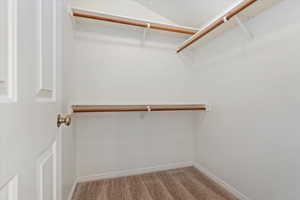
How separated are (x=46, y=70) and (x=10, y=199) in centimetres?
44

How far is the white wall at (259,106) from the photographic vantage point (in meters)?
0.99

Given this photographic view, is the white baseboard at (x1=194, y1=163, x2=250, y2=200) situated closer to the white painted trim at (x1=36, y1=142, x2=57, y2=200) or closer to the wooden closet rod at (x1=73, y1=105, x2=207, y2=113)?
the wooden closet rod at (x1=73, y1=105, x2=207, y2=113)

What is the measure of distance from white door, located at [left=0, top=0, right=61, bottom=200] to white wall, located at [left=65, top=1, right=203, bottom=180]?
1049mm

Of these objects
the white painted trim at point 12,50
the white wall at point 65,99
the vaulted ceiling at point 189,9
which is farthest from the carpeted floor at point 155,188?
the vaulted ceiling at point 189,9

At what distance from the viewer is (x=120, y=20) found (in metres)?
1.53

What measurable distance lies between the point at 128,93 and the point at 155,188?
1.14 meters

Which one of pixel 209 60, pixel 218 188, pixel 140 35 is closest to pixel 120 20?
pixel 140 35

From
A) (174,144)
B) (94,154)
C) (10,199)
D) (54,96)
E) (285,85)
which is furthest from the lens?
(174,144)

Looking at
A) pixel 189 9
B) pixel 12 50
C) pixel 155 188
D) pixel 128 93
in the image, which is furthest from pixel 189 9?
pixel 155 188

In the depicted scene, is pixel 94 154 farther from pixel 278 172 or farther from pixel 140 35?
pixel 278 172

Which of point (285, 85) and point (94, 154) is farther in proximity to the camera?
point (94, 154)

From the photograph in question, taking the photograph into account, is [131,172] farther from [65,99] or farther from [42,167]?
[42,167]

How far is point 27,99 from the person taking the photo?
0.40 m

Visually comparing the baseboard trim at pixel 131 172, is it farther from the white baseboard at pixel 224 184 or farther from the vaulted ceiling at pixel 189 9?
the vaulted ceiling at pixel 189 9
